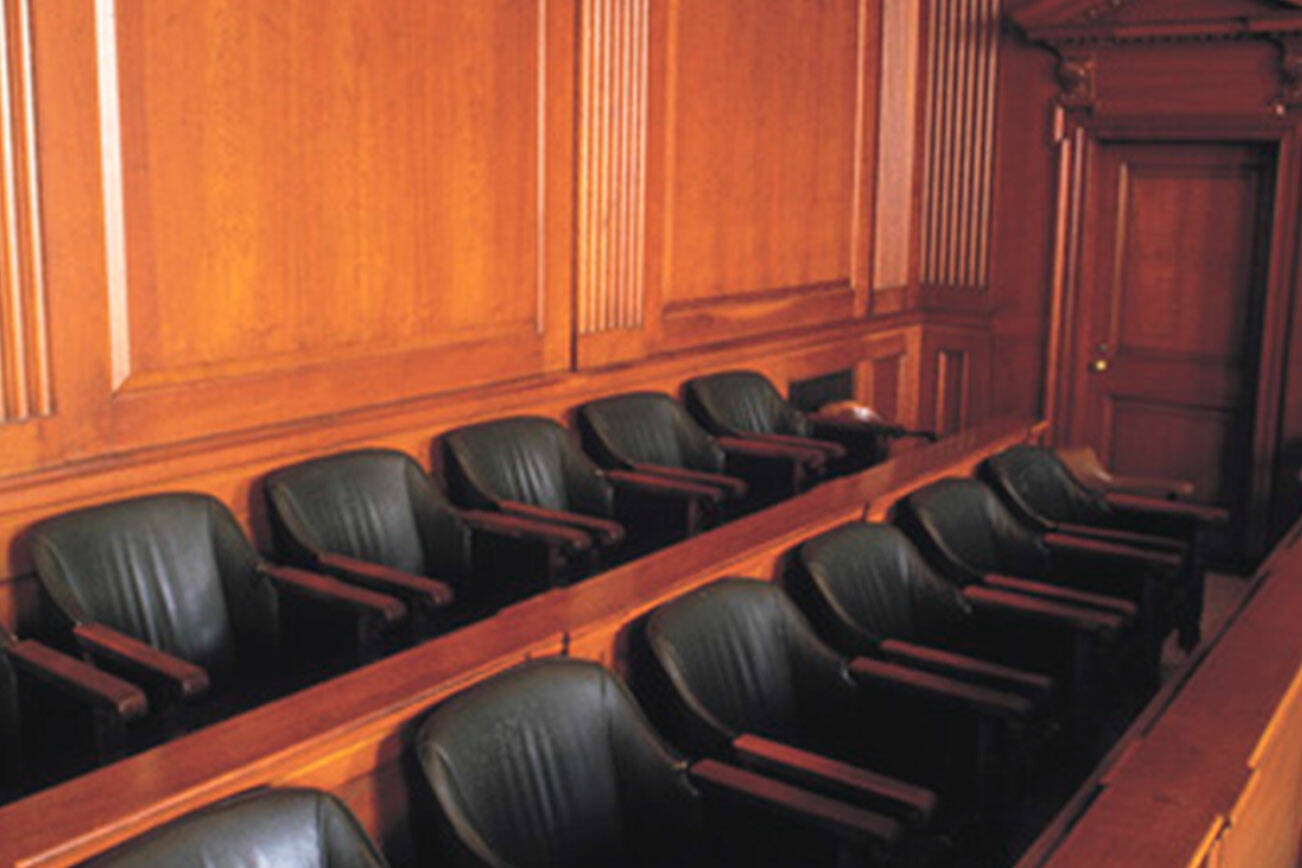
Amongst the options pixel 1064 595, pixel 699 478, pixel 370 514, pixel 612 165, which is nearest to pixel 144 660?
pixel 370 514

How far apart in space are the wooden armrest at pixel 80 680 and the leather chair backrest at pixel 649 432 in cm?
201

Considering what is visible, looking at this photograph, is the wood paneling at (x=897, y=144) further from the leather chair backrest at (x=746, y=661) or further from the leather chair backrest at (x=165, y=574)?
the leather chair backrest at (x=165, y=574)

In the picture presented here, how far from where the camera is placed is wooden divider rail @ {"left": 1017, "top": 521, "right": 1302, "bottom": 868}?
2012mm

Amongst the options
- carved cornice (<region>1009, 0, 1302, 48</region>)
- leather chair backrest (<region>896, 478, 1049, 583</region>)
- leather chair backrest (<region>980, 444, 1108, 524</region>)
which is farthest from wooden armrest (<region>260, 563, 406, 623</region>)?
carved cornice (<region>1009, 0, 1302, 48</region>)

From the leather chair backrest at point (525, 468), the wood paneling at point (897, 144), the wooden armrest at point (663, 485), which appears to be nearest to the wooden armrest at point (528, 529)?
the leather chair backrest at point (525, 468)

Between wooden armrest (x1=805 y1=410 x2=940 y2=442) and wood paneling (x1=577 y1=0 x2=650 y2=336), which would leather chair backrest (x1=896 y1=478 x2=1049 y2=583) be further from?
wood paneling (x1=577 y1=0 x2=650 y2=336)

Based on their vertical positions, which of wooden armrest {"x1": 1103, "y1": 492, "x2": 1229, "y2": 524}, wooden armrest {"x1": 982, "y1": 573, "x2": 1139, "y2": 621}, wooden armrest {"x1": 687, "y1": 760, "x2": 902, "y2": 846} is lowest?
wooden armrest {"x1": 687, "y1": 760, "x2": 902, "y2": 846}

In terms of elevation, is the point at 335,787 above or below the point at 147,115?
below

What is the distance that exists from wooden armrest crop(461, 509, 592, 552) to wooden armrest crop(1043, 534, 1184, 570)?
1.32 m

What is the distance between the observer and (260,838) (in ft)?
5.87

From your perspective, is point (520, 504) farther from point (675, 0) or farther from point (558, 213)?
point (675, 0)

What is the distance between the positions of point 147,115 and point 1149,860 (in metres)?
2.49

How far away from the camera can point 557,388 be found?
4445mm

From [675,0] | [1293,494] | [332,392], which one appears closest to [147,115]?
[332,392]
